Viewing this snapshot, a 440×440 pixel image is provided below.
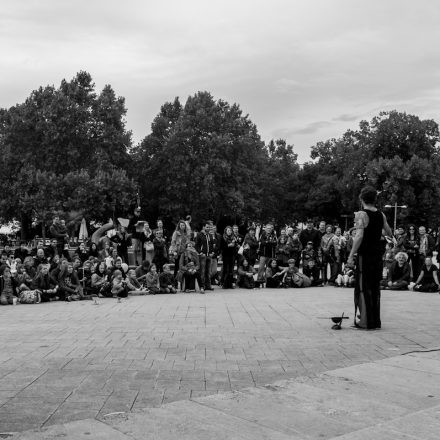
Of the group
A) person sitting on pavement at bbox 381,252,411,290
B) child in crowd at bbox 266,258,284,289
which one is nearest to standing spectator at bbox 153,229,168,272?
child in crowd at bbox 266,258,284,289

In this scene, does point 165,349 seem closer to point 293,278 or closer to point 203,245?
point 203,245

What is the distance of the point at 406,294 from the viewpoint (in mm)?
14266

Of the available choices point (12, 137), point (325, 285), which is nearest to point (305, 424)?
point (325, 285)

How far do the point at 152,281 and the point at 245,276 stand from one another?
257 centimetres

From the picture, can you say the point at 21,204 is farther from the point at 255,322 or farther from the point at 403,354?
the point at 403,354

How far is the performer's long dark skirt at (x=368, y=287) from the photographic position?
8.12m

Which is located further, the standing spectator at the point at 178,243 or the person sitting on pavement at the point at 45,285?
the standing spectator at the point at 178,243

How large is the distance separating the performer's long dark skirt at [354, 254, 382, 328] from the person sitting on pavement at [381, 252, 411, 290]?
26.2 ft

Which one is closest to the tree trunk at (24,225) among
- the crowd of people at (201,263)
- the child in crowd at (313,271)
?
the crowd of people at (201,263)

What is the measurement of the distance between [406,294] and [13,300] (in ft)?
28.4

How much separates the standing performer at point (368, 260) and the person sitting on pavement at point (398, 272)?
7.99 metres

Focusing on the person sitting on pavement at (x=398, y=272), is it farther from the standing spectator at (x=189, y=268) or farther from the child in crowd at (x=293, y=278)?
A: the standing spectator at (x=189, y=268)

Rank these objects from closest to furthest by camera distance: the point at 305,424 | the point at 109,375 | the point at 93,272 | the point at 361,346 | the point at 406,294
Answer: the point at 305,424
the point at 109,375
the point at 361,346
the point at 406,294
the point at 93,272

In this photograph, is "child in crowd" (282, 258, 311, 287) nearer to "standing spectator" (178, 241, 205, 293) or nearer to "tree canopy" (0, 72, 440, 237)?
Result: "standing spectator" (178, 241, 205, 293)
